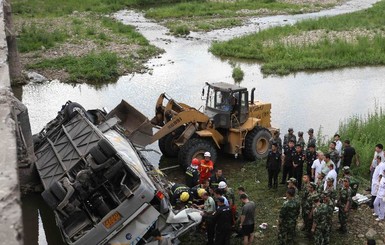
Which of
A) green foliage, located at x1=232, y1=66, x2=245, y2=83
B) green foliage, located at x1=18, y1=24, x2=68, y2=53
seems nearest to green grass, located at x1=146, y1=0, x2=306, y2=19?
green foliage, located at x1=18, y1=24, x2=68, y2=53

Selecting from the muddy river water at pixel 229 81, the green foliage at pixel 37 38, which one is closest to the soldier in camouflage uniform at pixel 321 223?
the muddy river water at pixel 229 81

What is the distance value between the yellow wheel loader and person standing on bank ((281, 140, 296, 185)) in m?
1.54

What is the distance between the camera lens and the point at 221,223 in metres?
8.88

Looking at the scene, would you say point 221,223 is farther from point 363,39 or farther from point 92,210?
point 363,39

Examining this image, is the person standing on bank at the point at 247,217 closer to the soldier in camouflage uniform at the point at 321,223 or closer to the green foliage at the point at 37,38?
the soldier in camouflage uniform at the point at 321,223

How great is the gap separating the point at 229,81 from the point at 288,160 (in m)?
12.7

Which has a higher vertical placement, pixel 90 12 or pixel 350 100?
pixel 90 12

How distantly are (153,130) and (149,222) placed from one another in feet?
16.8

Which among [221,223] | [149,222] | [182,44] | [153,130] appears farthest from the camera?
[182,44]

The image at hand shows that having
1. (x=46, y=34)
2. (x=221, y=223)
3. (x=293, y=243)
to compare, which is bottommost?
(x=293, y=243)

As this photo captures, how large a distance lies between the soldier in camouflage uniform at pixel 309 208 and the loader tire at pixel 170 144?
15.5 ft

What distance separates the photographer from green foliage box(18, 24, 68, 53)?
1098 inches

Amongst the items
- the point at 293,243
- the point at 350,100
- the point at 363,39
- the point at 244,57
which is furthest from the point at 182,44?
the point at 293,243

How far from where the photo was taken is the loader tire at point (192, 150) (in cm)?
1246
